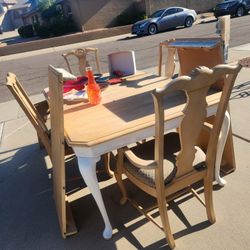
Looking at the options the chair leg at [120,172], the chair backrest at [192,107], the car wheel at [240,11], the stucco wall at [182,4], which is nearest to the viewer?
the chair backrest at [192,107]

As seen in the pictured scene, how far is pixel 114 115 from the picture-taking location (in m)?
2.47

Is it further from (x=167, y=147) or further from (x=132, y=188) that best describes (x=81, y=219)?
(x=167, y=147)

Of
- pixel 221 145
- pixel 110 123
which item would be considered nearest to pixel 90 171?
pixel 110 123

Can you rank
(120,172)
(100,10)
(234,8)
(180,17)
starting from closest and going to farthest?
1. (120,172)
2. (180,17)
3. (234,8)
4. (100,10)

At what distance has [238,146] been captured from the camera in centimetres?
344

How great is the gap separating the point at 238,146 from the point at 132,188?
129 cm

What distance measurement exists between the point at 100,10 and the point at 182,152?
76.6 feet

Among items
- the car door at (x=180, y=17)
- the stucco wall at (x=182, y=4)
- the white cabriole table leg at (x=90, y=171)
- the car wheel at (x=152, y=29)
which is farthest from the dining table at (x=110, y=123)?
the stucco wall at (x=182, y=4)

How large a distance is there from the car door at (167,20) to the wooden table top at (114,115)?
47.7ft

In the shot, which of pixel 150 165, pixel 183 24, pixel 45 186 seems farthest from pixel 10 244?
pixel 183 24

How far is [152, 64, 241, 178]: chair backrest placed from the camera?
68.4 inches

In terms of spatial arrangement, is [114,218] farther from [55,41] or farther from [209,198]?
[55,41]

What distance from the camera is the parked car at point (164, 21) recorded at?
53.8 feet

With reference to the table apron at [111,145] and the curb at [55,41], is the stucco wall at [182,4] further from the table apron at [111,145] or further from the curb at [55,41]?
the table apron at [111,145]
